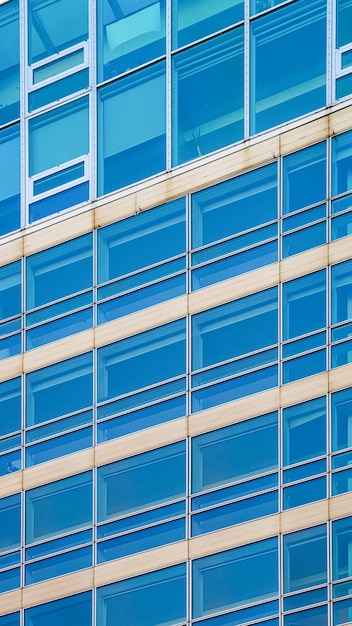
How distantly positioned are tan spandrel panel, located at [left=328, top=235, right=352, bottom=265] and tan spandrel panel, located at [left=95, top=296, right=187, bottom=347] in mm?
3356

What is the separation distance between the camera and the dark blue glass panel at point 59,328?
45062 mm

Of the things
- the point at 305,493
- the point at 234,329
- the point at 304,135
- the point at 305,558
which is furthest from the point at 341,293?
the point at 305,558

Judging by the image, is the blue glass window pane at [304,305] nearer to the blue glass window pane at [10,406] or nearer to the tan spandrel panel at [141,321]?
the tan spandrel panel at [141,321]

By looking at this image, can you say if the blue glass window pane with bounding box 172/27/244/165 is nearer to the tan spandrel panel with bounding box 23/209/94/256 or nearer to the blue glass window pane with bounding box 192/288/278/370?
the tan spandrel panel with bounding box 23/209/94/256

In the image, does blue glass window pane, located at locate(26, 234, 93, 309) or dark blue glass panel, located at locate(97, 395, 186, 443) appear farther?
blue glass window pane, located at locate(26, 234, 93, 309)

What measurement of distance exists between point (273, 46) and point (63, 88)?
5122 mm

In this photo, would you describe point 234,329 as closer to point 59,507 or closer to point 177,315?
point 177,315

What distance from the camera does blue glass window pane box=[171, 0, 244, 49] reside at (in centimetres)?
4484

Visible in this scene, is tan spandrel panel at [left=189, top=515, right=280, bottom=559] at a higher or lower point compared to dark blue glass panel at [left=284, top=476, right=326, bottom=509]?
lower

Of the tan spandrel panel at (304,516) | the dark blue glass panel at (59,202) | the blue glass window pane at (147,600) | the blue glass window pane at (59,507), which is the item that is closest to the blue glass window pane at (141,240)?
the dark blue glass panel at (59,202)

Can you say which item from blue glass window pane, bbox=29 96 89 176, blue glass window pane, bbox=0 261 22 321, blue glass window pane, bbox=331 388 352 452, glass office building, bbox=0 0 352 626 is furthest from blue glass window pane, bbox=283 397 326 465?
blue glass window pane, bbox=29 96 89 176

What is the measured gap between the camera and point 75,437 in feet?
145

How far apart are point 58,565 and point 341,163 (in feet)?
31.0

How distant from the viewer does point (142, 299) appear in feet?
145
